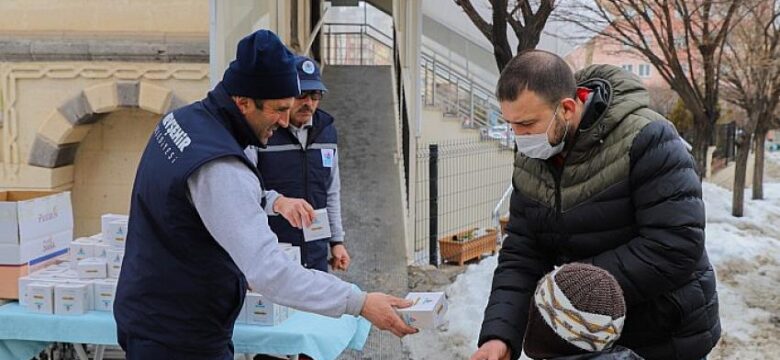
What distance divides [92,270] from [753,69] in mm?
12011

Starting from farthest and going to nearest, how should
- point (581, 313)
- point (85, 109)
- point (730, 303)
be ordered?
point (85, 109)
point (730, 303)
point (581, 313)

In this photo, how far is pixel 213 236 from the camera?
1963 mm

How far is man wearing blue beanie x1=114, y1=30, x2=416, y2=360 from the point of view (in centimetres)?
192

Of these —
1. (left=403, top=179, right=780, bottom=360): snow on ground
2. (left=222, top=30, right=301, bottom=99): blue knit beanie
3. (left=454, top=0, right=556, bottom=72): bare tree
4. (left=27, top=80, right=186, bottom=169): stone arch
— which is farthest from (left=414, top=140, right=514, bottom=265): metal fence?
(left=222, top=30, right=301, bottom=99): blue knit beanie

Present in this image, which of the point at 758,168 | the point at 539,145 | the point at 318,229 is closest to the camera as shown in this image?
the point at 539,145

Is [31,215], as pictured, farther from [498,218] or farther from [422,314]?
[498,218]

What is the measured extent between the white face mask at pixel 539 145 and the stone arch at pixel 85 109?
5.96 metres

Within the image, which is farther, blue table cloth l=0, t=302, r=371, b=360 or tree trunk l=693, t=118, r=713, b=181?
tree trunk l=693, t=118, r=713, b=181

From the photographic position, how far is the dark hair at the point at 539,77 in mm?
1927

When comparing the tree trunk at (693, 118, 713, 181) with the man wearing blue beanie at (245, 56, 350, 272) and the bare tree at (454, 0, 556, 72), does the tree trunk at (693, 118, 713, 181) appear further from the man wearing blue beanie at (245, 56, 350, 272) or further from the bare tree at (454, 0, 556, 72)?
the man wearing blue beanie at (245, 56, 350, 272)

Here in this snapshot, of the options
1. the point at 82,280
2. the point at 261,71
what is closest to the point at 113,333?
the point at 82,280

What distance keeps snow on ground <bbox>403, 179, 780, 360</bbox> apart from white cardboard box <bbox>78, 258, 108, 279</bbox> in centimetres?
246

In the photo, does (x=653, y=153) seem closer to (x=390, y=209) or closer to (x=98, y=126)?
(x=390, y=209)

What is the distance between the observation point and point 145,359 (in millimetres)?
2160
